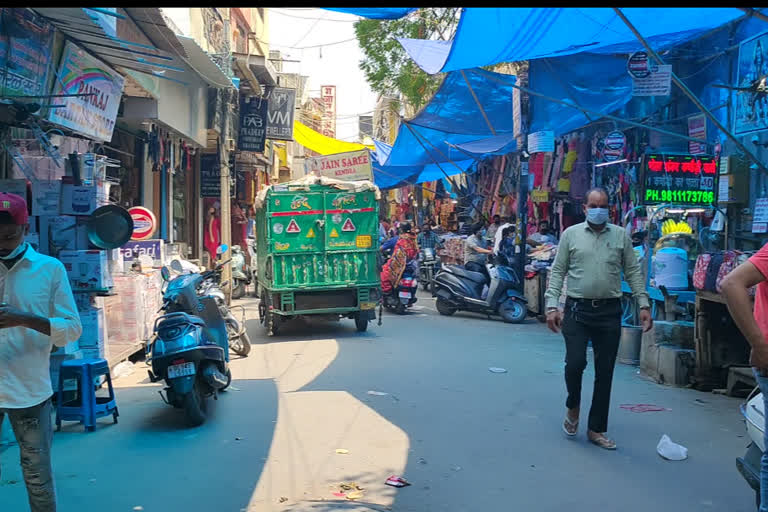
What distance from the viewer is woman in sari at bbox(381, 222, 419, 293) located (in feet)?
47.8

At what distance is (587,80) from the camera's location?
469 inches

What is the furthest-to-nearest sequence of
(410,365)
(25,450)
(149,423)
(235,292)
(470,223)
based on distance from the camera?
(470,223)
(235,292)
(410,365)
(149,423)
(25,450)

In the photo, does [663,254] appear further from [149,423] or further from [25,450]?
[25,450]

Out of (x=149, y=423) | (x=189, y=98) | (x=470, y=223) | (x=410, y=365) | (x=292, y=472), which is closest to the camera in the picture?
(x=292, y=472)

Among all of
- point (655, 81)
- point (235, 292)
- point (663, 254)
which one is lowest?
point (235, 292)

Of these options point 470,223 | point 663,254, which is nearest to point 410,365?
point 663,254

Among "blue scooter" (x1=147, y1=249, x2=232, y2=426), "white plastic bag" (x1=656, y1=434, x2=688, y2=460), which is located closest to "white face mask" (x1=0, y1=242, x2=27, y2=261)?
"blue scooter" (x1=147, y1=249, x2=232, y2=426)

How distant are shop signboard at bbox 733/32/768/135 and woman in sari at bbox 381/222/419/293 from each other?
7.36 m

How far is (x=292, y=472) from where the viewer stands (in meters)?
5.13

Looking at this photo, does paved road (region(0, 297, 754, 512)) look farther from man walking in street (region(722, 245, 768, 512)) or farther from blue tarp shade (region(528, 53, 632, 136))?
blue tarp shade (region(528, 53, 632, 136))

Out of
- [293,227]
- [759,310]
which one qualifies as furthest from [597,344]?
[293,227]

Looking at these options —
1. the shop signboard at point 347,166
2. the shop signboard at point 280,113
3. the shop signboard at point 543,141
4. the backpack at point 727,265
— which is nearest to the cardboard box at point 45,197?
the backpack at point 727,265

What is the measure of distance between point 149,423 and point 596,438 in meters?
3.75

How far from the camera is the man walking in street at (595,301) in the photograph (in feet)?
18.6
